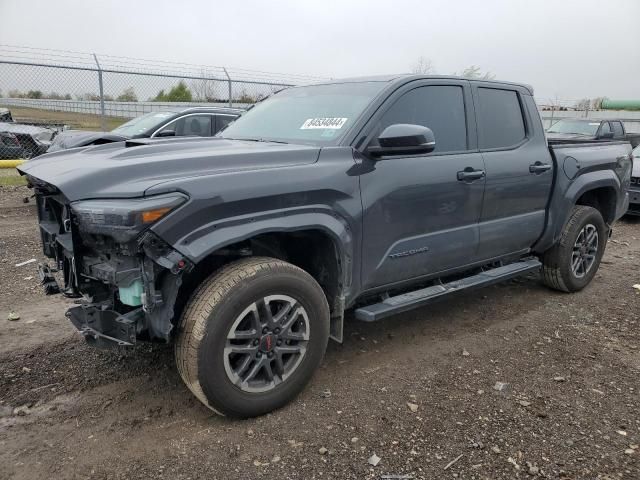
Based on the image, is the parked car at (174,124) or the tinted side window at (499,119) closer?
the tinted side window at (499,119)

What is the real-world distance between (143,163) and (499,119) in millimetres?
2890

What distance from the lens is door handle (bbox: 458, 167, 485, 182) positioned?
372 cm

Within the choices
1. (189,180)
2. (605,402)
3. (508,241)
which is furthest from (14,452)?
(508,241)

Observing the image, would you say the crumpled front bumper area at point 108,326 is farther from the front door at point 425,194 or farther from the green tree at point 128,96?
the green tree at point 128,96

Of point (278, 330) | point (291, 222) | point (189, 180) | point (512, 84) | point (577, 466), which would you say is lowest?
point (577, 466)

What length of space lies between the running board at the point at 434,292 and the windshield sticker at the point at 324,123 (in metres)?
1.19

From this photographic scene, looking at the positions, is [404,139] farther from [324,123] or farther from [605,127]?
[605,127]

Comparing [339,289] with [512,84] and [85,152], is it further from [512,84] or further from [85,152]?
[512,84]

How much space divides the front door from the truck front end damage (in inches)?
48.4

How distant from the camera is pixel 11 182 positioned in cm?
982

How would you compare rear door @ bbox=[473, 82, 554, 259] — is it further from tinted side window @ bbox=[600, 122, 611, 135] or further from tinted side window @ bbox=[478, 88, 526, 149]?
tinted side window @ bbox=[600, 122, 611, 135]

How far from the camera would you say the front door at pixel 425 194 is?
3285 millimetres

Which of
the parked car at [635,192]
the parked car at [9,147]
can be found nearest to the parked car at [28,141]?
the parked car at [9,147]

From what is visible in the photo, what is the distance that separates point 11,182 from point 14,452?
8610 mm
